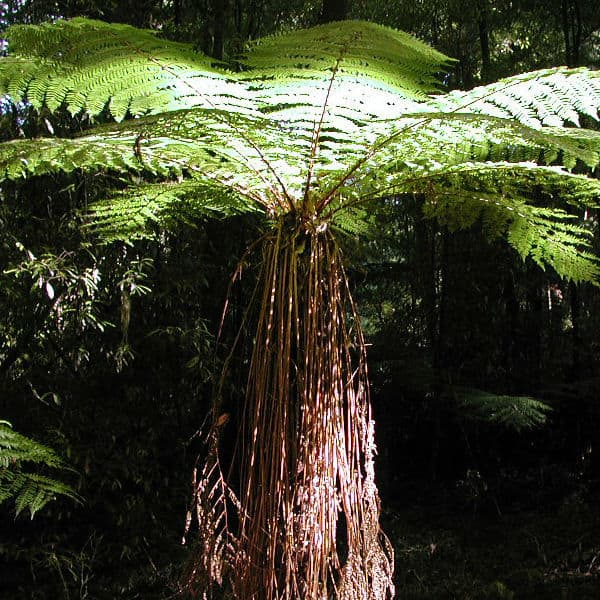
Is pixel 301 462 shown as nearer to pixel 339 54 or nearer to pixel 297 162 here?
pixel 297 162

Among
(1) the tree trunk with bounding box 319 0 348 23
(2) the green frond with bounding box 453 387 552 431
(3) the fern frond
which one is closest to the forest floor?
(2) the green frond with bounding box 453 387 552 431

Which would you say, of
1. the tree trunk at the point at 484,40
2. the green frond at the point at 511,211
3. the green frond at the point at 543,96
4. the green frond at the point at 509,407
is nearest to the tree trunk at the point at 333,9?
the tree trunk at the point at 484,40

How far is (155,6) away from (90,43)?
2.96 metres

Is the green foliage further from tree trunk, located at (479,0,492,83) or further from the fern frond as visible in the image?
tree trunk, located at (479,0,492,83)

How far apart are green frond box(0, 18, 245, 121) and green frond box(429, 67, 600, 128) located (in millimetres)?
400

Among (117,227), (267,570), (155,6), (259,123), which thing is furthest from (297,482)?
(155,6)

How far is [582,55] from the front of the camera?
444cm

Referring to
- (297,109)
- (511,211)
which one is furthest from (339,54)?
(511,211)

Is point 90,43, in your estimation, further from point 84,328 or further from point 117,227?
point 84,328

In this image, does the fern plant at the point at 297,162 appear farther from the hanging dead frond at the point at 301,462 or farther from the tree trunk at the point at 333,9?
the tree trunk at the point at 333,9

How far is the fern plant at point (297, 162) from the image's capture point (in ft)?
3.03

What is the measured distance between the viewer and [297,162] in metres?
1.04

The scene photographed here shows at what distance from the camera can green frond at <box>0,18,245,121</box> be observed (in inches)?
38.8

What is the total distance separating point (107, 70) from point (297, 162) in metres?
0.33
